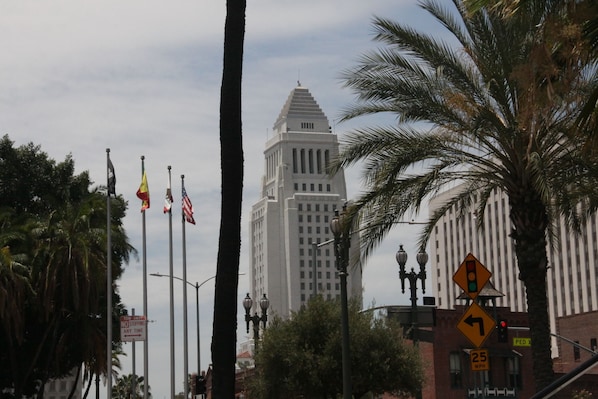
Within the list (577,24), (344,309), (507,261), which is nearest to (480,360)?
(577,24)

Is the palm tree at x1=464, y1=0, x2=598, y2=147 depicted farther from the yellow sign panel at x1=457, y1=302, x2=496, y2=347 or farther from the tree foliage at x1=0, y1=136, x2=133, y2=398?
the tree foliage at x1=0, y1=136, x2=133, y2=398

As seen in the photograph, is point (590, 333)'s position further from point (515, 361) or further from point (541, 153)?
point (541, 153)

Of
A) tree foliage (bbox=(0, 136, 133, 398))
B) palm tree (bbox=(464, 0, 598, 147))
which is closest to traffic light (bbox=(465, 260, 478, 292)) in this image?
palm tree (bbox=(464, 0, 598, 147))

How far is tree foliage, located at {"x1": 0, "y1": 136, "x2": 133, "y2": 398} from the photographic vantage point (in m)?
49.2

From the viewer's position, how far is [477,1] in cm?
1627

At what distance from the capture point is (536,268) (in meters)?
23.7

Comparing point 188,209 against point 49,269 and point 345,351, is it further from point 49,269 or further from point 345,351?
point 345,351

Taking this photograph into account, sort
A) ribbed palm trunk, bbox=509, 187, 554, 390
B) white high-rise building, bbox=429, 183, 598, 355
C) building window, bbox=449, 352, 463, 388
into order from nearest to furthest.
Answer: ribbed palm trunk, bbox=509, 187, 554, 390, building window, bbox=449, 352, 463, 388, white high-rise building, bbox=429, 183, 598, 355

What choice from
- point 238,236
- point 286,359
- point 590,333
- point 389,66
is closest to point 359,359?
→ point 286,359

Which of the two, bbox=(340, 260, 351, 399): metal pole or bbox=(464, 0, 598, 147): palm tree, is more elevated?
bbox=(464, 0, 598, 147): palm tree

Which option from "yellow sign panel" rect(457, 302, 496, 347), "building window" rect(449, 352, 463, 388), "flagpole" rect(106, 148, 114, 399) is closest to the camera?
"yellow sign panel" rect(457, 302, 496, 347)

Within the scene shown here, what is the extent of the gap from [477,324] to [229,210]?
6.95 metres

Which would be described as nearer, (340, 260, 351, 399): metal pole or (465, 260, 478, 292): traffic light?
(465, 260, 478, 292): traffic light

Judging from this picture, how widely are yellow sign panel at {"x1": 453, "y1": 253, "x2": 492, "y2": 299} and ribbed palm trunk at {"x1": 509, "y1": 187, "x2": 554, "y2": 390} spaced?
98.1 inches
